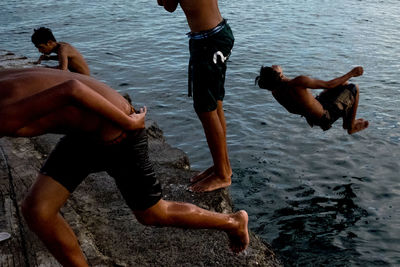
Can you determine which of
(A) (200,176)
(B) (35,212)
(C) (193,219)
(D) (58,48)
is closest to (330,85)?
(A) (200,176)

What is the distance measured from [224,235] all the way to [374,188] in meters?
3.09

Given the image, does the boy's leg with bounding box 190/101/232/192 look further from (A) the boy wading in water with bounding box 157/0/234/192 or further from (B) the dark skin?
(B) the dark skin

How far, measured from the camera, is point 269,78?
551 centimetres

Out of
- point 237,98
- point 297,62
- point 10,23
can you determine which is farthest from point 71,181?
point 10,23

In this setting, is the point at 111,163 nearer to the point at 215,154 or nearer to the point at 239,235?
the point at 239,235

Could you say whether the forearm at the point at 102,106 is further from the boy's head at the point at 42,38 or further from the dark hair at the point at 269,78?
the boy's head at the point at 42,38

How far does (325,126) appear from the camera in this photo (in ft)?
18.8

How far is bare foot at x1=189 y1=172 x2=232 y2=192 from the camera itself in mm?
4113

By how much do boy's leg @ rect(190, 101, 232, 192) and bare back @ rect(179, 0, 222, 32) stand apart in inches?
29.2

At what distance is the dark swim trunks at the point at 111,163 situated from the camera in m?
2.46

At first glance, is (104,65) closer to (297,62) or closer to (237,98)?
(237,98)

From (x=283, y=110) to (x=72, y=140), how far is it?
6.44m

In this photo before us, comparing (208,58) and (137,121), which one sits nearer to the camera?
(137,121)

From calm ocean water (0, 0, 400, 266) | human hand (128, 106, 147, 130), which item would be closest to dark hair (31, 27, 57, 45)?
calm ocean water (0, 0, 400, 266)
